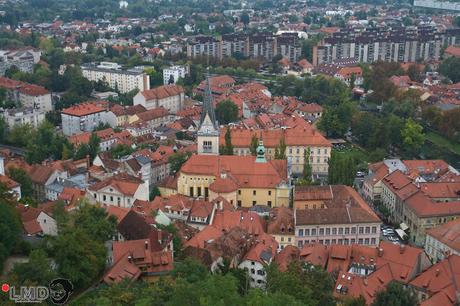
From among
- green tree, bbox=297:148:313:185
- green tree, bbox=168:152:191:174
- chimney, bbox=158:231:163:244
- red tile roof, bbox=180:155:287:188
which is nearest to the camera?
chimney, bbox=158:231:163:244

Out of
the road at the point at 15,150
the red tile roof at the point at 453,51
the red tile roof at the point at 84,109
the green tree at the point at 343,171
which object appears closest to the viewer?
the green tree at the point at 343,171

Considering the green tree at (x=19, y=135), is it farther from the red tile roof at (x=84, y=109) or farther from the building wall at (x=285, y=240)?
the building wall at (x=285, y=240)

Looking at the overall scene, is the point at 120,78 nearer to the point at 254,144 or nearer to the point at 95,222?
the point at 254,144

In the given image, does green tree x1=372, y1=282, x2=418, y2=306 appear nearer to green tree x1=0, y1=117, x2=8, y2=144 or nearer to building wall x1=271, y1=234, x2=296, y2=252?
building wall x1=271, y1=234, x2=296, y2=252

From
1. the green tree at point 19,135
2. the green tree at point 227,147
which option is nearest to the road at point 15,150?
the green tree at point 19,135

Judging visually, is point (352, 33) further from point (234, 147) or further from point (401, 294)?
point (401, 294)

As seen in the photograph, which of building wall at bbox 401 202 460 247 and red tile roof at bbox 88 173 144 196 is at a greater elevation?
red tile roof at bbox 88 173 144 196

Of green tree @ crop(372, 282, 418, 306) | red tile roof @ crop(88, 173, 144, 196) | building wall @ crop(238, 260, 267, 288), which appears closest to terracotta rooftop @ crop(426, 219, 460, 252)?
green tree @ crop(372, 282, 418, 306)
